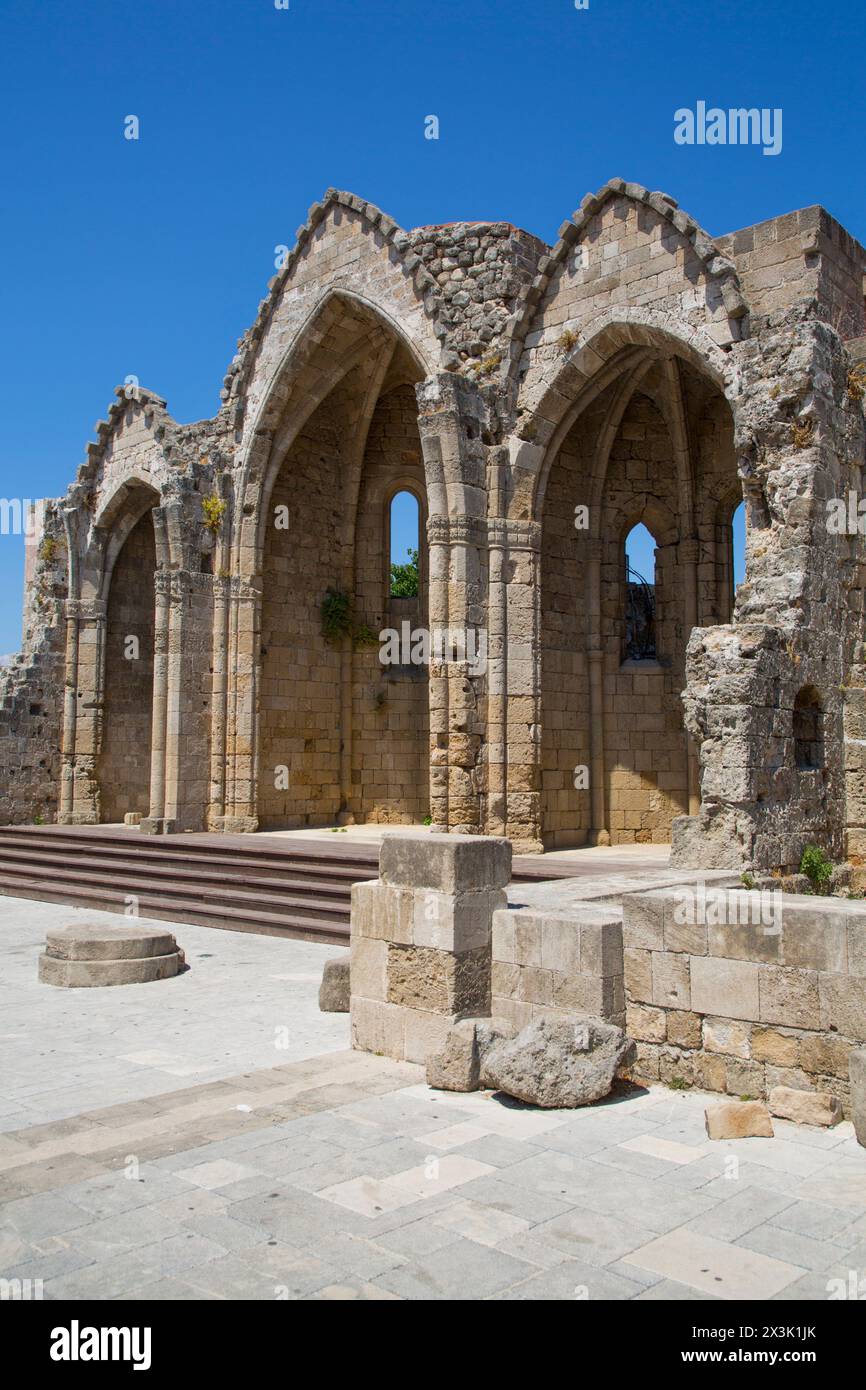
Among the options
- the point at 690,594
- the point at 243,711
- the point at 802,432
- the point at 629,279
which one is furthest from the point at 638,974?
the point at 243,711

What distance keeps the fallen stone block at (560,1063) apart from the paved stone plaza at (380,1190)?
0.10m

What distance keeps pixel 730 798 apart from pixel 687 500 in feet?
24.9

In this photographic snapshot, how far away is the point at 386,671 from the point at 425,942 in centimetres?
1210

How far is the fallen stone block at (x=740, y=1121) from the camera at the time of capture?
489 centimetres

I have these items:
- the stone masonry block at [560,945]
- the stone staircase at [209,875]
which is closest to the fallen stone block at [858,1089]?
the stone masonry block at [560,945]

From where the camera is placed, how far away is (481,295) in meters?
14.3

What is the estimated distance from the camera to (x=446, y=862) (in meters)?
6.24

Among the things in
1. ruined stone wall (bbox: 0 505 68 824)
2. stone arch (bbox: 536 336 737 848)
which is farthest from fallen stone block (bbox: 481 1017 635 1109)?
ruined stone wall (bbox: 0 505 68 824)

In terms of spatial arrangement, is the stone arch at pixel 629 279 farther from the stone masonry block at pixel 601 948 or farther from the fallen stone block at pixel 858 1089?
the fallen stone block at pixel 858 1089

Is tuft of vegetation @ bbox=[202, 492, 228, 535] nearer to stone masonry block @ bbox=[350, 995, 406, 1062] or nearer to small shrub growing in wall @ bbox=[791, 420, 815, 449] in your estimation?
small shrub growing in wall @ bbox=[791, 420, 815, 449]

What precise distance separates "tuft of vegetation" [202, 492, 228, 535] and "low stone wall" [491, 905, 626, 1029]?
1161 centimetres

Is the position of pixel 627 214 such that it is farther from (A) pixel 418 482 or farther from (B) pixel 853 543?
(A) pixel 418 482

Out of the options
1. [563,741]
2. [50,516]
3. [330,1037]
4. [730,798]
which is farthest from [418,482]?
[330,1037]

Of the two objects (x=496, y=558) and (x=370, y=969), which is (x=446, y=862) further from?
(x=496, y=558)
